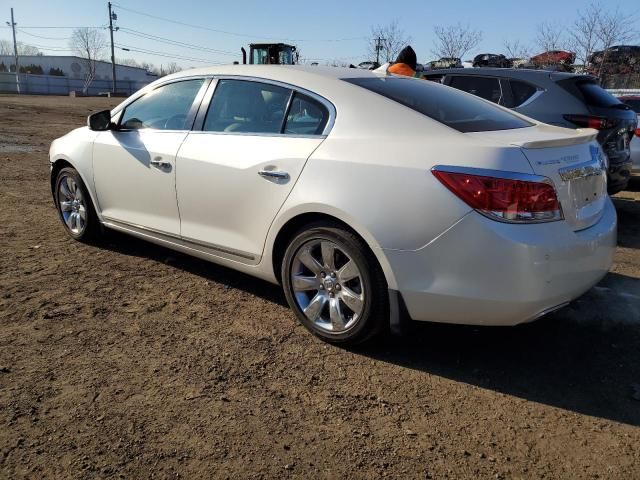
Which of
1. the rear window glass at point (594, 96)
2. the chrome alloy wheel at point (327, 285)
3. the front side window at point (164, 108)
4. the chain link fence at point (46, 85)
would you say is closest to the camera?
the chrome alloy wheel at point (327, 285)

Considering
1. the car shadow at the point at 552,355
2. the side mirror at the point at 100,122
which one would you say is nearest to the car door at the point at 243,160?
the car shadow at the point at 552,355

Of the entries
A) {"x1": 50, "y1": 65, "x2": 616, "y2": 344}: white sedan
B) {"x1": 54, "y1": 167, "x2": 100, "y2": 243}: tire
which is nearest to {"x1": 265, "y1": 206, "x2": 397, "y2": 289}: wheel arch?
{"x1": 50, "y1": 65, "x2": 616, "y2": 344}: white sedan

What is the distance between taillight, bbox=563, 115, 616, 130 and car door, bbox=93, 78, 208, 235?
13.4 feet

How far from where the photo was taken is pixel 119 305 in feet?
12.7

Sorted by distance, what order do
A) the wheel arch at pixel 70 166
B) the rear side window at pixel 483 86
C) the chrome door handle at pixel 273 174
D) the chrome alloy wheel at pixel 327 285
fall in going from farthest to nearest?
the rear side window at pixel 483 86, the wheel arch at pixel 70 166, the chrome door handle at pixel 273 174, the chrome alloy wheel at pixel 327 285

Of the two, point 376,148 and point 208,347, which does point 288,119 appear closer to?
point 376,148

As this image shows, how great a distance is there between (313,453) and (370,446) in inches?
10.2

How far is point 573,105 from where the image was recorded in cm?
611

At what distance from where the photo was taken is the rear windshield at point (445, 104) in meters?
3.30

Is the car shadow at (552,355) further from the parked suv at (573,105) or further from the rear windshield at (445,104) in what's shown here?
the parked suv at (573,105)

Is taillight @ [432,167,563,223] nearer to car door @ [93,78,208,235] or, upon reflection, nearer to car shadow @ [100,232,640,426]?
car shadow @ [100,232,640,426]

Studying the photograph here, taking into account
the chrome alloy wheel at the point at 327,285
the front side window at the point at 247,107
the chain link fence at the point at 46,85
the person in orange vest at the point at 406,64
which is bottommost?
the chrome alloy wheel at the point at 327,285

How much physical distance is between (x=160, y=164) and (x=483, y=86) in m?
4.26

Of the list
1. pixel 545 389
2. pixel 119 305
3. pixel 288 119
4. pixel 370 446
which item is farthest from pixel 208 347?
pixel 545 389
